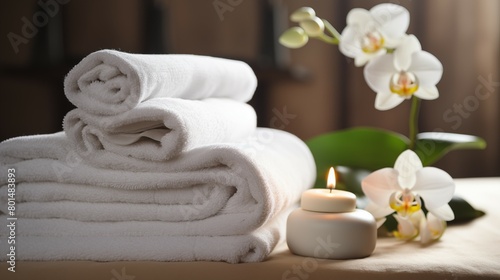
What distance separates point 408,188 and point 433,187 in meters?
0.03

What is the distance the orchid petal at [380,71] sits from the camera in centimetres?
102

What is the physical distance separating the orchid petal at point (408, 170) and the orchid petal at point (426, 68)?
0.45 feet

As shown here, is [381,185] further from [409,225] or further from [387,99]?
[387,99]

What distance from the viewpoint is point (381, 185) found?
0.94 meters

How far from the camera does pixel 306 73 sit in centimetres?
266

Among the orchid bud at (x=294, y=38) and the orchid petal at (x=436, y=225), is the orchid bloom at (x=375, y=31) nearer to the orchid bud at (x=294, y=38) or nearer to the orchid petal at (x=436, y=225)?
the orchid bud at (x=294, y=38)

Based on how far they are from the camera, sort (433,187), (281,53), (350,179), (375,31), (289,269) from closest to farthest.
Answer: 1. (289,269)
2. (433,187)
3. (375,31)
4. (350,179)
5. (281,53)

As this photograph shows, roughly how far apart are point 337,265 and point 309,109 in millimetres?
1970

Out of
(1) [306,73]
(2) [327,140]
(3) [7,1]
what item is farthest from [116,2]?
(2) [327,140]

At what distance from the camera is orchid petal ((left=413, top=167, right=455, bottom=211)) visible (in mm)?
925

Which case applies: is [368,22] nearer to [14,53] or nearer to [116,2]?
[116,2]

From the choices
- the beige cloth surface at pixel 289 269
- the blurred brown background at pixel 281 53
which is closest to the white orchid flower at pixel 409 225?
the beige cloth surface at pixel 289 269

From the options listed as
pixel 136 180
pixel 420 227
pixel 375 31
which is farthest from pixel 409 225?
pixel 136 180

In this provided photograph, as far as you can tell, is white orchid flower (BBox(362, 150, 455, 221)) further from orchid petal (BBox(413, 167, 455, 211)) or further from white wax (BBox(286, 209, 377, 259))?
white wax (BBox(286, 209, 377, 259))
